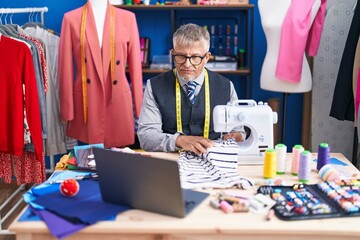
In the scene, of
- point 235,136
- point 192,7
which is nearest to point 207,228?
point 235,136

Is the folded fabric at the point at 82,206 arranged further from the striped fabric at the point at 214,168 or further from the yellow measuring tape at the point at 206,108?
the yellow measuring tape at the point at 206,108

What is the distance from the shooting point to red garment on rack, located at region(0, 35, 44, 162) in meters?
2.80

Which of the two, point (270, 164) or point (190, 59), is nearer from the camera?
point (270, 164)

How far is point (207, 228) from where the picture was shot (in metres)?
1.31

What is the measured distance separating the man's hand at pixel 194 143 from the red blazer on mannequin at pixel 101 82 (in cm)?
123

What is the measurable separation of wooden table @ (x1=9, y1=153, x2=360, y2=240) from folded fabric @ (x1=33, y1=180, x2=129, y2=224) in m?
0.04

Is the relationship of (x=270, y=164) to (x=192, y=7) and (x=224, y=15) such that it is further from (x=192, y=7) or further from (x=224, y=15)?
(x=224, y=15)

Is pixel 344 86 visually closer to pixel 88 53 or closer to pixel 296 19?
pixel 296 19

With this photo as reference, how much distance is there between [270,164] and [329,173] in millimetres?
221

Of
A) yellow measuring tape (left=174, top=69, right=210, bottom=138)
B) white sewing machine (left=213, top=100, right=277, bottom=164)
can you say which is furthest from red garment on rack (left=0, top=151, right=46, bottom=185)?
white sewing machine (left=213, top=100, right=277, bottom=164)

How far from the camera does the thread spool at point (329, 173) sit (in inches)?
65.8

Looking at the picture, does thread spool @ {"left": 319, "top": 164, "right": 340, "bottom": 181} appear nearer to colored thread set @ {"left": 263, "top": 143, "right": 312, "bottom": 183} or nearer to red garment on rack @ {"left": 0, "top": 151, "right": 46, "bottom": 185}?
colored thread set @ {"left": 263, "top": 143, "right": 312, "bottom": 183}

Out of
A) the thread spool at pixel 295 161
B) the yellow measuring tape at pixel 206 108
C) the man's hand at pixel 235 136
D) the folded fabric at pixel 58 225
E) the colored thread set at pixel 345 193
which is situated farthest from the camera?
the yellow measuring tape at pixel 206 108

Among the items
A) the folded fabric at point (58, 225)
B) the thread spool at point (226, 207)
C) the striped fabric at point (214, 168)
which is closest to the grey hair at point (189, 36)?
the striped fabric at point (214, 168)
